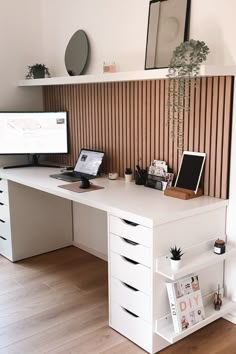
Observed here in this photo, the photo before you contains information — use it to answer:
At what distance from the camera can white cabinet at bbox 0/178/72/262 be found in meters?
3.41

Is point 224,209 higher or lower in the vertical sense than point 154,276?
higher

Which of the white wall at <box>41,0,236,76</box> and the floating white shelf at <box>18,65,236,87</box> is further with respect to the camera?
the white wall at <box>41,0,236,76</box>

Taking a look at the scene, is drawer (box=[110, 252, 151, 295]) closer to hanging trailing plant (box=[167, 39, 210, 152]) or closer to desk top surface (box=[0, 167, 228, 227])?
desk top surface (box=[0, 167, 228, 227])

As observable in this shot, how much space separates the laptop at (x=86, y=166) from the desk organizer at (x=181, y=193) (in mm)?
780

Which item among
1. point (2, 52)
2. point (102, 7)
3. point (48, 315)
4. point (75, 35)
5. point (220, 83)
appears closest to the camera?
point (220, 83)

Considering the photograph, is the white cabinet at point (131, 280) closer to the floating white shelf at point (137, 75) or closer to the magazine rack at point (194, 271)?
the magazine rack at point (194, 271)

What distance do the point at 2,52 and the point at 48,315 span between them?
2.26 meters

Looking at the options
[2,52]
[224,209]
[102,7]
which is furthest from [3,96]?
[224,209]

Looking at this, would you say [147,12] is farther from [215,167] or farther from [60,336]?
[60,336]

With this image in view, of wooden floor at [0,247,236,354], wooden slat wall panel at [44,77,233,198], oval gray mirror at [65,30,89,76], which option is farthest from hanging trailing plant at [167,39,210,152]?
wooden floor at [0,247,236,354]

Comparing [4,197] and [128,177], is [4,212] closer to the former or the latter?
[4,197]

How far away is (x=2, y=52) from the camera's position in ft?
11.9

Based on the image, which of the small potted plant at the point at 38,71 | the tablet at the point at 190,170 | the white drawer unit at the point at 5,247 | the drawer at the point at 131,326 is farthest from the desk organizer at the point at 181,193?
the small potted plant at the point at 38,71

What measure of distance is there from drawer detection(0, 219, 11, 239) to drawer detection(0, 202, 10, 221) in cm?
3
